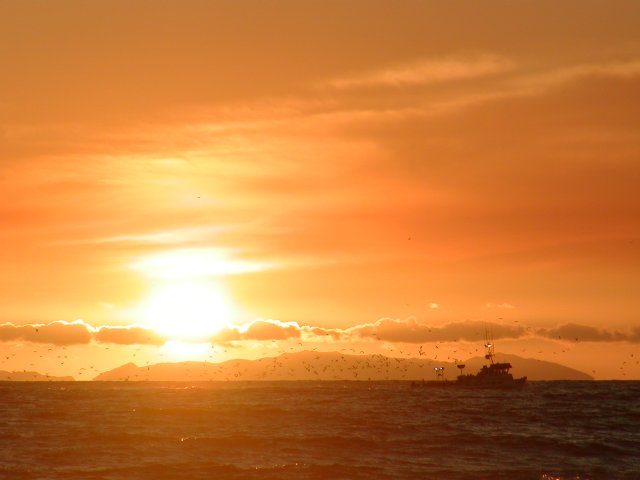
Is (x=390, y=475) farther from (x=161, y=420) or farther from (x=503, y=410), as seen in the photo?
(x=503, y=410)

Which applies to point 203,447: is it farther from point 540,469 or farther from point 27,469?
point 540,469

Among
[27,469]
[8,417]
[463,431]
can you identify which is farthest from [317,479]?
[8,417]

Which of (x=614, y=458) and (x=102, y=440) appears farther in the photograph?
(x=102, y=440)

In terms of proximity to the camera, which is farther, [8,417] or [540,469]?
[8,417]

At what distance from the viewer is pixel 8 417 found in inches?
4208

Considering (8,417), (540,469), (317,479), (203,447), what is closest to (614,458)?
(540,469)

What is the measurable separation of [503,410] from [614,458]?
64358mm

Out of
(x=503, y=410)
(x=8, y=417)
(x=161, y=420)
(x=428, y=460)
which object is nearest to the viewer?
(x=428, y=460)

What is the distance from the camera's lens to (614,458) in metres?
61.9

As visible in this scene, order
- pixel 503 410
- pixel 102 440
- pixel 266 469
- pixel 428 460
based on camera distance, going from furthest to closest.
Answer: pixel 503 410 < pixel 102 440 < pixel 428 460 < pixel 266 469

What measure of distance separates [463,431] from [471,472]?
3181 centimetres

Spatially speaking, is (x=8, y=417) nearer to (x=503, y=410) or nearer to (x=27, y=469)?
(x=27, y=469)

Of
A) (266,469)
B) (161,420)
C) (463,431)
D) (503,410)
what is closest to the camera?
(266,469)

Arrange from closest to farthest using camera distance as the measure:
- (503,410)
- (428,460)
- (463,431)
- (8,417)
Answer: (428,460), (463,431), (8,417), (503,410)
